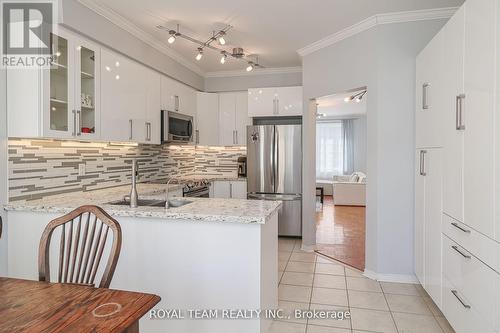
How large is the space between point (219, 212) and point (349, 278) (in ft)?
→ 6.43

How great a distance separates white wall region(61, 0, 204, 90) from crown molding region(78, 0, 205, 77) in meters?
0.03

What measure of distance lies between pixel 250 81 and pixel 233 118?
661mm

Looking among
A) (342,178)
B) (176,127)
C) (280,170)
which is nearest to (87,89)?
(176,127)

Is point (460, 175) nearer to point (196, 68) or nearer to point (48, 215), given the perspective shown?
point (48, 215)

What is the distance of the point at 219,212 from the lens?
81.2 inches

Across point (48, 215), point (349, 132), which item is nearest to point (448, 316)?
point (48, 215)

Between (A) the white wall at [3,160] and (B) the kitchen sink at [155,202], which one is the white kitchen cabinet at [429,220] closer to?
(B) the kitchen sink at [155,202]

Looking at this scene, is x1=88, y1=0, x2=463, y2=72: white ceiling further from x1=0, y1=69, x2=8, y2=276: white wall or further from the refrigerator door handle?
the refrigerator door handle

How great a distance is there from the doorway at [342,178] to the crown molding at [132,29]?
6.43ft

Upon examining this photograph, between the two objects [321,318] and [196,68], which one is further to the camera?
[196,68]

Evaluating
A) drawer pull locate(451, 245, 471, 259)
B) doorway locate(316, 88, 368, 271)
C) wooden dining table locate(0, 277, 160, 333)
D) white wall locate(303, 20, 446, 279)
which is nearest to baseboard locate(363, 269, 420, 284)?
white wall locate(303, 20, 446, 279)

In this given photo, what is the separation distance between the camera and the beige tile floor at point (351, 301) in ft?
7.93

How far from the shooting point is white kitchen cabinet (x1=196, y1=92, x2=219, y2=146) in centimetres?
505

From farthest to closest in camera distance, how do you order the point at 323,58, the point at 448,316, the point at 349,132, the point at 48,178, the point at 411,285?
the point at 349,132 < the point at 323,58 < the point at 411,285 < the point at 48,178 < the point at 448,316
